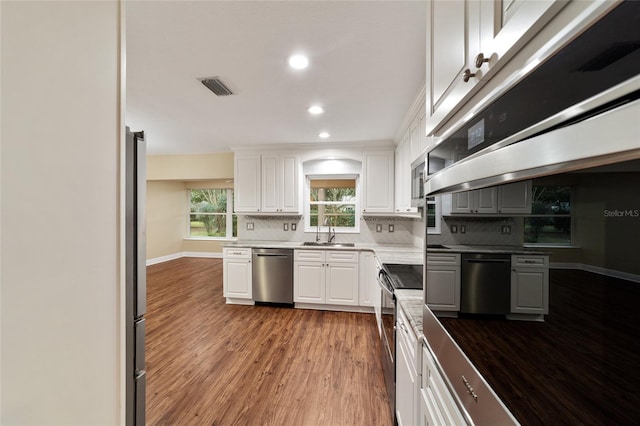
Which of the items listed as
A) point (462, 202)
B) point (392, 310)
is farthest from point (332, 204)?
point (462, 202)

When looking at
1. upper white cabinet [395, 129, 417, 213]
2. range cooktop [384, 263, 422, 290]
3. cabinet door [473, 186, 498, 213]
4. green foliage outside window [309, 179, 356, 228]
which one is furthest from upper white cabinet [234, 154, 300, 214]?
cabinet door [473, 186, 498, 213]

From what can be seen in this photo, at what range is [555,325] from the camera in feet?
1.38

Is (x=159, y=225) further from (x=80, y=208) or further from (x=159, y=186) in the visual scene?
(x=80, y=208)

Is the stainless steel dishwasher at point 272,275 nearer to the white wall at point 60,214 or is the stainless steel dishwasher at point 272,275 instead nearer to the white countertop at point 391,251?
the white countertop at point 391,251

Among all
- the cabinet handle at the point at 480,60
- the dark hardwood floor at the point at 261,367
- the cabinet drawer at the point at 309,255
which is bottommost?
the dark hardwood floor at the point at 261,367

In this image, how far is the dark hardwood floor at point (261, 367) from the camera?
5.76ft

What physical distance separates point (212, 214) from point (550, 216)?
25.8 ft

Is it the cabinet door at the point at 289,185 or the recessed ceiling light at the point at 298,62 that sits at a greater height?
the recessed ceiling light at the point at 298,62

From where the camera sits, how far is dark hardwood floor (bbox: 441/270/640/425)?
1.01 feet

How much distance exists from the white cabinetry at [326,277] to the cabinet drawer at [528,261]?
3.16 meters

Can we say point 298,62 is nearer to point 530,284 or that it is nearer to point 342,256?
point 530,284

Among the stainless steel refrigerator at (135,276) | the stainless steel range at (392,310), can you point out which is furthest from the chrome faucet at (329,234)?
the stainless steel refrigerator at (135,276)

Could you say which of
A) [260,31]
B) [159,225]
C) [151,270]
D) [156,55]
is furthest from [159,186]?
[260,31]

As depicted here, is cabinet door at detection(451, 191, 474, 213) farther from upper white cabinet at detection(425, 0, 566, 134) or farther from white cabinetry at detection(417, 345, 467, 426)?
white cabinetry at detection(417, 345, 467, 426)
